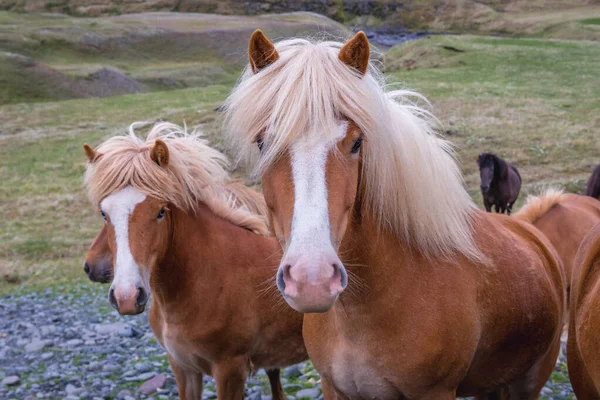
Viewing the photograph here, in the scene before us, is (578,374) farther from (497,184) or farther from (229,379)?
(497,184)

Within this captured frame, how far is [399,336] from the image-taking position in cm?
271

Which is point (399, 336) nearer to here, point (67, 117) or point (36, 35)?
point (67, 117)

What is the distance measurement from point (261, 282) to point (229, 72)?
142 feet

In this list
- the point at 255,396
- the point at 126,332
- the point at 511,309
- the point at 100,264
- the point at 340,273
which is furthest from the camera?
the point at 126,332

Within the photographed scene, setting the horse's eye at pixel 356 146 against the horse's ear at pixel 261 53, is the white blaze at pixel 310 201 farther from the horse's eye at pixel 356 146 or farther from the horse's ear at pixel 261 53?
the horse's ear at pixel 261 53

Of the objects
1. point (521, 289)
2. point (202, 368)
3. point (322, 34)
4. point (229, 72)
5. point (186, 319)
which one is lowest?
point (229, 72)

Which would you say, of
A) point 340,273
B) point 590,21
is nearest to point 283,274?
point 340,273

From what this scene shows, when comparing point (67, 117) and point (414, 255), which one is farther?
point (67, 117)

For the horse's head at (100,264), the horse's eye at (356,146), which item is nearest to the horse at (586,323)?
the horse's eye at (356,146)

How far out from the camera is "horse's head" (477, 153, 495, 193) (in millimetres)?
12328

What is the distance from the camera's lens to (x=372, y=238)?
273 centimetres

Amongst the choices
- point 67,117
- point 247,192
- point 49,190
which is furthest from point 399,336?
point 67,117

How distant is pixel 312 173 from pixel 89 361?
529cm

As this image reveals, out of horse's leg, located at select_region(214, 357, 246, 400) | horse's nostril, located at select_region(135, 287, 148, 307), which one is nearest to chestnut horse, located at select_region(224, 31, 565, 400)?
horse's nostril, located at select_region(135, 287, 148, 307)
